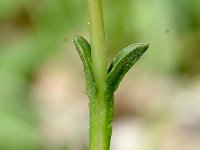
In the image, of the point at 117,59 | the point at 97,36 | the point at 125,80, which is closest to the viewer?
the point at 97,36

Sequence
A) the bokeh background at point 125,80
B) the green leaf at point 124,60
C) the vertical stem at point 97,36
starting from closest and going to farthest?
the vertical stem at point 97,36 → the green leaf at point 124,60 → the bokeh background at point 125,80

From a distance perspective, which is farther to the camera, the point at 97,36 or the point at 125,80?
the point at 125,80

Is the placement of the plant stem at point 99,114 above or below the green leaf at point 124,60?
below

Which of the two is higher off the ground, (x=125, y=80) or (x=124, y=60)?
(x=124, y=60)

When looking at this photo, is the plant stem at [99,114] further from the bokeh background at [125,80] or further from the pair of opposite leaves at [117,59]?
the bokeh background at [125,80]

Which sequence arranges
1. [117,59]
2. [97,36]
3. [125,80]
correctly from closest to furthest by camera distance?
[97,36] → [117,59] → [125,80]

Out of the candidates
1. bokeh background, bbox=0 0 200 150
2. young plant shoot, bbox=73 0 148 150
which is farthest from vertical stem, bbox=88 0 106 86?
bokeh background, bbox=0 0 200 150

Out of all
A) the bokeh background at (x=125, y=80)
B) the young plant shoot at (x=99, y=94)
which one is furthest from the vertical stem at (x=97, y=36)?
the bokeh background at (x=125, y=80)

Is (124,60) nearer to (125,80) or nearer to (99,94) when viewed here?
(99,94)

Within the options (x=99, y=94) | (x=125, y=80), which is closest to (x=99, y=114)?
A: (x=99, y=94)
